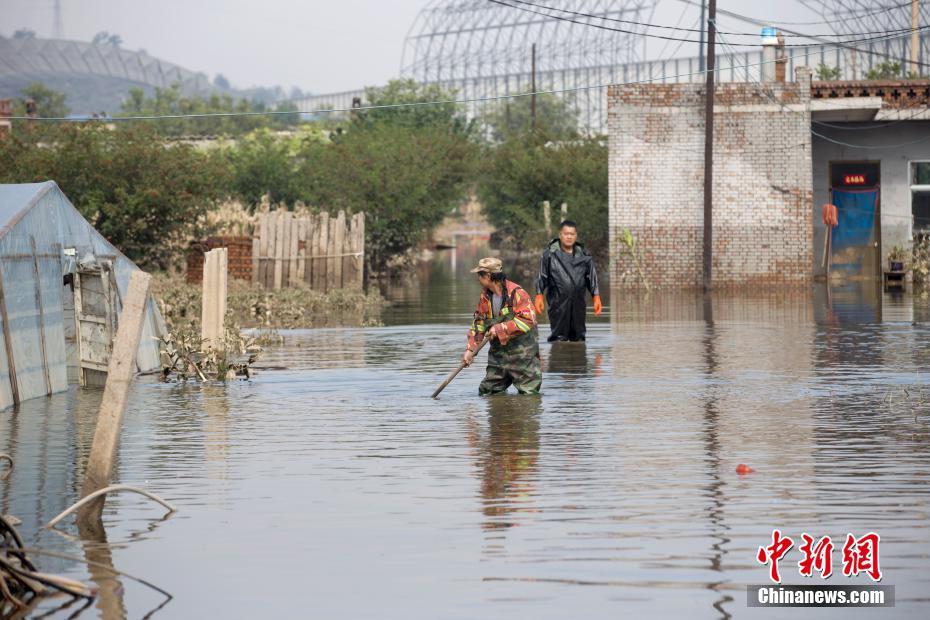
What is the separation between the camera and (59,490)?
9.66m

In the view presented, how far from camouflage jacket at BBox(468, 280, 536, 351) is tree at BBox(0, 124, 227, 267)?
18.6 m

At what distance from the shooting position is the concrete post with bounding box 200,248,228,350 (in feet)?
55.2

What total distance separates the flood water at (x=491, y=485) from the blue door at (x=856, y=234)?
20232mm

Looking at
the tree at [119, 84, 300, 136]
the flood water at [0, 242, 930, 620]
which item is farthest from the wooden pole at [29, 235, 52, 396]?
the tree at [119, 84, 300, 136]

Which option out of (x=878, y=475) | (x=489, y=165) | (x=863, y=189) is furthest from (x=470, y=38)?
(x=878, y=475)

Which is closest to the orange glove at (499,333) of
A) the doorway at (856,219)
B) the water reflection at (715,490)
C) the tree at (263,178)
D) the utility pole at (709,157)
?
the water reflection at (715,490)

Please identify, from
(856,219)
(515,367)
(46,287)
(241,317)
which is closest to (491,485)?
(515,367)

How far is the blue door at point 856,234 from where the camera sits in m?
37.5

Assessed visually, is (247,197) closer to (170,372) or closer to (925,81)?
(925,81)

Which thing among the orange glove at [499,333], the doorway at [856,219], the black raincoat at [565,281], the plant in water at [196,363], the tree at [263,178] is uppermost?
the tree at [263,178]

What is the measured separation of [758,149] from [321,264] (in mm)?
10509

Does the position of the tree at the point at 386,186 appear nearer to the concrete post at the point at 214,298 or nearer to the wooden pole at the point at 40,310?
the concrete post at the point at 214,298

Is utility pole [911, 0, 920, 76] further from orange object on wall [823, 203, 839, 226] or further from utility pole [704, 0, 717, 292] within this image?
utility pole [704, 0, 717, 292]

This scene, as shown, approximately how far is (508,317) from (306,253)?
19676 millimetres
